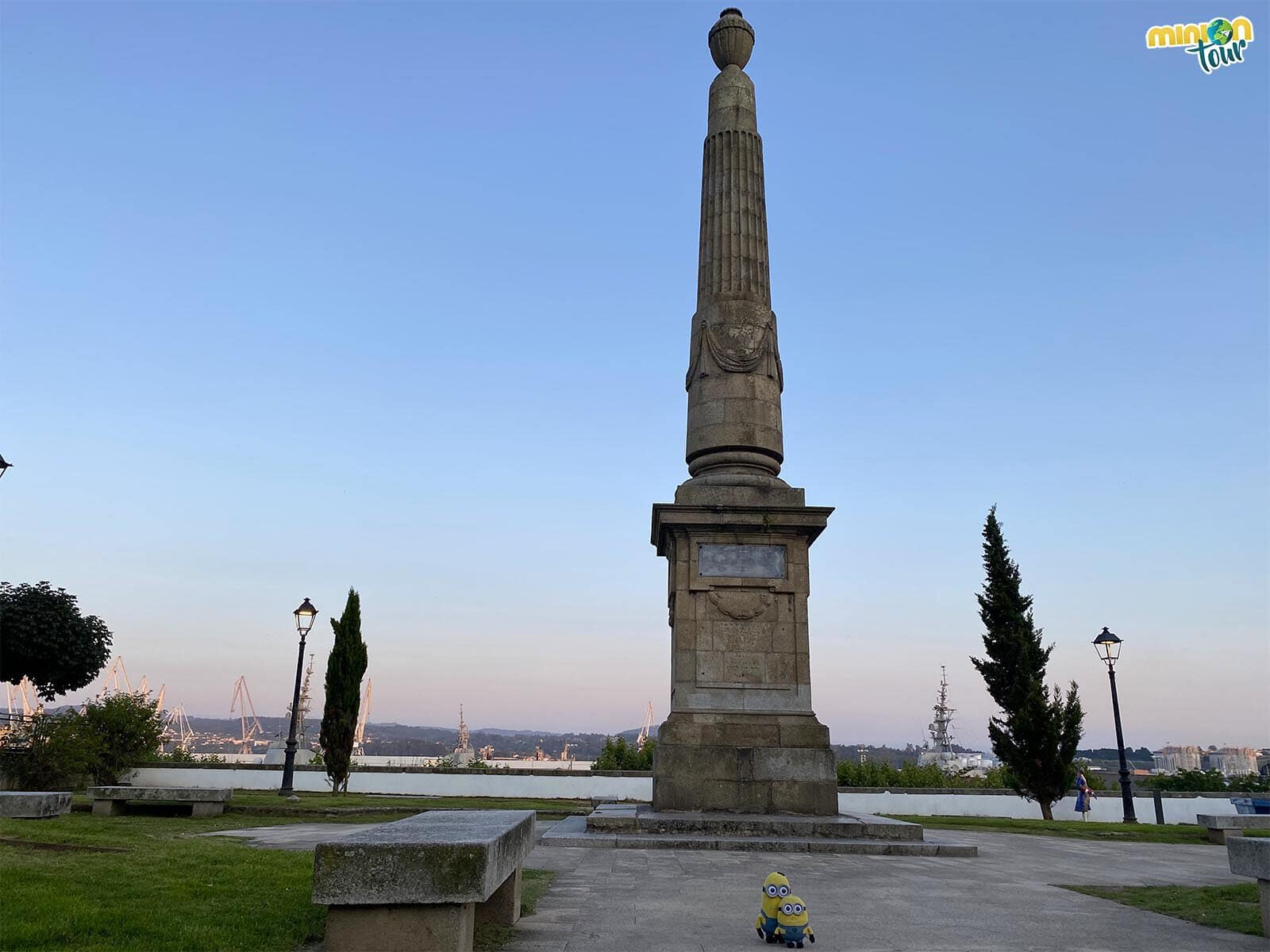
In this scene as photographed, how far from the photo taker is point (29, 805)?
10898 mm

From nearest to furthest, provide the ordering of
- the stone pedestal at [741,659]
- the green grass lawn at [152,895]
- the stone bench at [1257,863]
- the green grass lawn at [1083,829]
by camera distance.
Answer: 1. the green grass lawn at [152,895]
2. the stone bench at [1257,863]
3. the stone pedestal at [741,659]
4. the green grass lawn at [1083,829]

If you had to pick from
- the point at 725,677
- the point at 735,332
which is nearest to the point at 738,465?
the point at 735,332

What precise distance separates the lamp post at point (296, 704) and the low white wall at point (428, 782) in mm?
3278

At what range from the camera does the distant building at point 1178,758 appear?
15650 centimetres

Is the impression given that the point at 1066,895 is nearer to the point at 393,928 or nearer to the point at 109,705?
the point at 393,928

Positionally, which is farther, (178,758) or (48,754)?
(178,758)

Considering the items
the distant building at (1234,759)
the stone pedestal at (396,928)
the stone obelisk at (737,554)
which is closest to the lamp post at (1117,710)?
the stone obelisk at (737,554)

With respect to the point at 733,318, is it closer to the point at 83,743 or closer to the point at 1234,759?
the point at 83,743

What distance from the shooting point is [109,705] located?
76.2ft

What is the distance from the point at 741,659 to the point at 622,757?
16300 mm

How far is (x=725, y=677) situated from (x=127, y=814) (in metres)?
9.69

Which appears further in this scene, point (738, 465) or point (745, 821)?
point (738, 465)

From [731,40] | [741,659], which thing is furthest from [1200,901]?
[731,40]

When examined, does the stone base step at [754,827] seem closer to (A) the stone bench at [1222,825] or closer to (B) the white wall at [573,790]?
(A) the stone bench at [1222,825]
